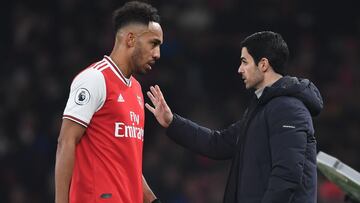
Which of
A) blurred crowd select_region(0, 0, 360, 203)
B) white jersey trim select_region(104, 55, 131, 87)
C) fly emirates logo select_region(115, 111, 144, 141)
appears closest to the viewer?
fly emirates logo select_region(115, 111, 144, 141)

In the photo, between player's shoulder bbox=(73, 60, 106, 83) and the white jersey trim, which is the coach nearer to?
the white jersey trim

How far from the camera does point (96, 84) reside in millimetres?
4324

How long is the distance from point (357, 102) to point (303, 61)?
917mm

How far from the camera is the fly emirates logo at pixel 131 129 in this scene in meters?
4.39

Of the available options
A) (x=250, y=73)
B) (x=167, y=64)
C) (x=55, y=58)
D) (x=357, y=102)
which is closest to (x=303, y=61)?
(x=357, y=102)

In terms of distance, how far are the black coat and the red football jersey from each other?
0.61 meters

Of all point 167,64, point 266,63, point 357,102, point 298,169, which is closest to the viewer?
point 298,169

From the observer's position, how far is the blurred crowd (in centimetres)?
901

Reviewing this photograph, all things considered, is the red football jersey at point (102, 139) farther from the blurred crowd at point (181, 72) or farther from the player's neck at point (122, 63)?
the blurred crowd at point (181, 72)

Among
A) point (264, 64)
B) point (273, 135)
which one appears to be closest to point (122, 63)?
point (264, 64)

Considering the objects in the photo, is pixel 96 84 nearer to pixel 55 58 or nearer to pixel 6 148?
pixel 6 148

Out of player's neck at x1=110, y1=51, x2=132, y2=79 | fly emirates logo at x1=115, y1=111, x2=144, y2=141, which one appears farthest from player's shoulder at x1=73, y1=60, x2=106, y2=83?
fly emirates logo at x1=115, y1=111, x2=144, y2=141

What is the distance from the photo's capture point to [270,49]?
4.57m

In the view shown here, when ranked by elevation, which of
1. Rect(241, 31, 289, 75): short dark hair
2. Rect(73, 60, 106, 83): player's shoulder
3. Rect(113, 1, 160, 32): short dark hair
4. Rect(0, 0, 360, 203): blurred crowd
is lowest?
Rect(0, 0, 360, 203): blurred crowd
